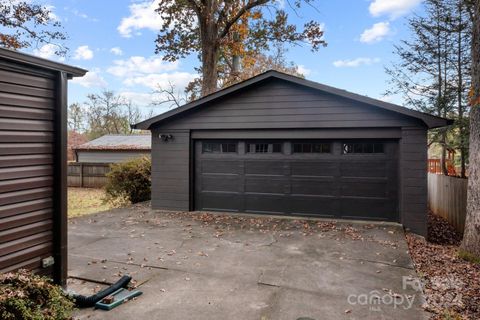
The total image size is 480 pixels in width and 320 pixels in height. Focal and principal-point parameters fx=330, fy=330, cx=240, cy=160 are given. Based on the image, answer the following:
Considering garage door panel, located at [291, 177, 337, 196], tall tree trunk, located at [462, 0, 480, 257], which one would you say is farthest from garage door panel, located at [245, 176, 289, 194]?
tall tree trunk, located at [462, 0, 480, 257]

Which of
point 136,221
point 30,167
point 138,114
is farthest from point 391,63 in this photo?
point 138,114

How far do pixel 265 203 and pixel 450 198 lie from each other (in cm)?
548

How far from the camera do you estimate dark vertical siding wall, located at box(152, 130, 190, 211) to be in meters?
9.46

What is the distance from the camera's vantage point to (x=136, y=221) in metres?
8.24

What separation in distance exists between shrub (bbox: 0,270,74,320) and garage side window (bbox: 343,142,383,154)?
703cm

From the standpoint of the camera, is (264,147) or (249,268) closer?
(249,268)

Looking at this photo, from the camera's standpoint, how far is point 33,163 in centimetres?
365

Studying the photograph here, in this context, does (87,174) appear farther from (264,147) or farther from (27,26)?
(264,147)

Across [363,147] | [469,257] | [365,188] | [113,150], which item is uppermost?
[113,150]

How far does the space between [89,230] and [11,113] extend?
14.6ft

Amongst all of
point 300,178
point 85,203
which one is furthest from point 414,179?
point 85,203

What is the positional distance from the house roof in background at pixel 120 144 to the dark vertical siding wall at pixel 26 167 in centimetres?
1603

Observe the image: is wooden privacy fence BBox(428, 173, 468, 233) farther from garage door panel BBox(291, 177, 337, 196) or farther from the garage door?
garage door panel BBox(291, 177, 337, 196)

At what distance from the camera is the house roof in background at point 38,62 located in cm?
322
